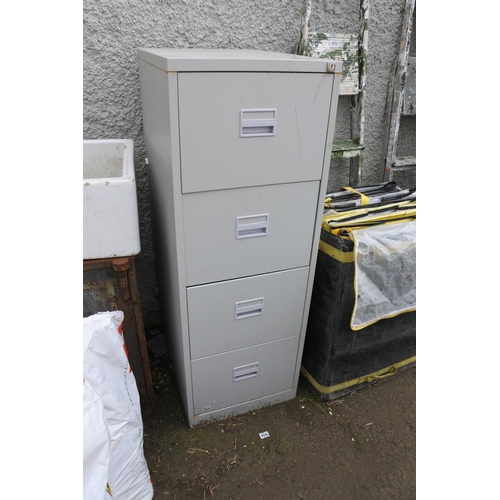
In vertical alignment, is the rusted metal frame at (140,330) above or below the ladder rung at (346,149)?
below

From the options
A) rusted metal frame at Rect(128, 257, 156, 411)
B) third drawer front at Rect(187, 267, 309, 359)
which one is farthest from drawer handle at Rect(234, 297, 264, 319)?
rusted metal frame at Rect(128, 257, 156, 411)

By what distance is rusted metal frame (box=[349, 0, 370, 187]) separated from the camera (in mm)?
1842

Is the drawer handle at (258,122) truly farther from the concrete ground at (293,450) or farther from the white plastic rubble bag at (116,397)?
the concrete ground at (293,450)

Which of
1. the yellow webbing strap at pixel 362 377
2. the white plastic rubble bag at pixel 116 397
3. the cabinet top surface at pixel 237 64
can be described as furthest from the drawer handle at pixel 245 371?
the cabinet top surface at pixel 237 64

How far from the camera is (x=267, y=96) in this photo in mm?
1114

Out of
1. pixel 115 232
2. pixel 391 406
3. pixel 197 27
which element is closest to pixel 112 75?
pixel 197 27

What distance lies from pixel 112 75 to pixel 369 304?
1.45 m

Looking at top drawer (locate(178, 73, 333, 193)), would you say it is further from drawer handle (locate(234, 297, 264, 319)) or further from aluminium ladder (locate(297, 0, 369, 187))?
aluminium ladder (locate(297, 0, 369, 187))

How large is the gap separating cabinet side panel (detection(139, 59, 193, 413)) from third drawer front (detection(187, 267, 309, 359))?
0.06 metres

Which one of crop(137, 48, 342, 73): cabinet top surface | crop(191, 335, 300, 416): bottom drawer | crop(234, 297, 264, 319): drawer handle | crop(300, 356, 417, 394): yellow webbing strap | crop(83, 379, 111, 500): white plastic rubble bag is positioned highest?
crop(137, 48, 342, 73): cabinet top surface

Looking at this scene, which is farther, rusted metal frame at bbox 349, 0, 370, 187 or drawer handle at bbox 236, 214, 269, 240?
rusted metal frame at bbox 349, 0, 370, 187

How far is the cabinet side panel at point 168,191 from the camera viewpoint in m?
1.08

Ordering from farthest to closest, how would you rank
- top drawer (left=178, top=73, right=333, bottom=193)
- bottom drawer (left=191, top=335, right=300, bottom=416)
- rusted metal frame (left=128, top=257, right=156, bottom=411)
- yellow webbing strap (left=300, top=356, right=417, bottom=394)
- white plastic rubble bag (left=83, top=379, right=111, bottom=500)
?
yellow webbing strap (left=300, top=356, right=417, bottom=394) < bottom drawer (left=191, top=335, right=300, bottom=416) < rusted metal frame (left=128, top=257, right=156, bottom=411) < top drawer (left=178, top=73, right=333, bottom=193) < white plastic rubble bag (left=83, top=379, right=111, bottom=500)

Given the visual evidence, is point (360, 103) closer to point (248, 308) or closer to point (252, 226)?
point (252, 226)
